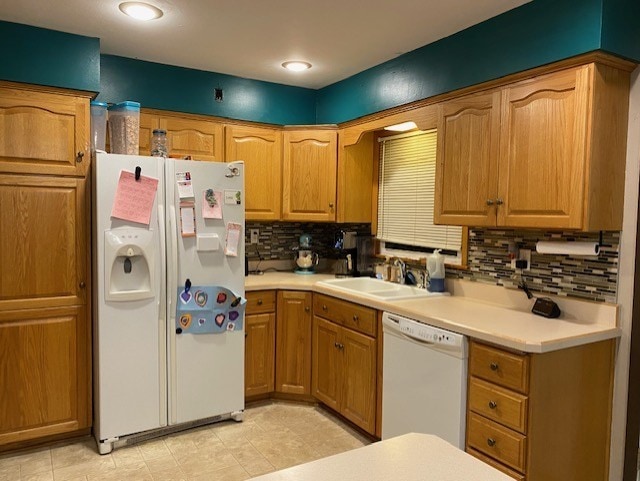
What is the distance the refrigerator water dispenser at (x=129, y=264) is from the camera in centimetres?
271

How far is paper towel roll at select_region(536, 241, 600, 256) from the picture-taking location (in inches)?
88.0

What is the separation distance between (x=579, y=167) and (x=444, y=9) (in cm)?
101

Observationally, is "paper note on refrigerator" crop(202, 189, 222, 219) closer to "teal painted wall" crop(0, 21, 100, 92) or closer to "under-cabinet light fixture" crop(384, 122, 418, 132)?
"teal painted wall" crop(0, 21, 100, 92)

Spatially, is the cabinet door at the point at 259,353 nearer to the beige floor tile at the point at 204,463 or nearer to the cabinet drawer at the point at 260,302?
the cabinet drawer at the point at 260,302

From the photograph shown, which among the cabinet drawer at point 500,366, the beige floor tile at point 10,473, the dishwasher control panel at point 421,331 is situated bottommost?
the beige floor tile at point 10,473

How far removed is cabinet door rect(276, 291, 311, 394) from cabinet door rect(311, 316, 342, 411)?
7cm

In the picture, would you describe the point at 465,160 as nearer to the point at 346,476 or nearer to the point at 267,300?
the point at 267,300

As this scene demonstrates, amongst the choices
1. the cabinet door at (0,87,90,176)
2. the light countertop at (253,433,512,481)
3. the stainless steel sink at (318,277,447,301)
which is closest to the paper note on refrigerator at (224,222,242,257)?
the stainless steel sink at (318,277,447,301)

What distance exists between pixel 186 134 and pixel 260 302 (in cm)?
129

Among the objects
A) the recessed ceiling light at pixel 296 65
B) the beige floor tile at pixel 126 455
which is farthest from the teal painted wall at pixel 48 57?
the beige floor tile at pixel 126 455

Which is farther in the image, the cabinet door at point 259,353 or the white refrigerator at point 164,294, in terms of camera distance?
the cabinet door at point 259,353

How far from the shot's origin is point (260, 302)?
3.42 metres

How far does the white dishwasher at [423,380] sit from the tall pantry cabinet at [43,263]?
1.77 m

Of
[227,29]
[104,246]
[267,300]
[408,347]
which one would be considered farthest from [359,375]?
[227,29]
